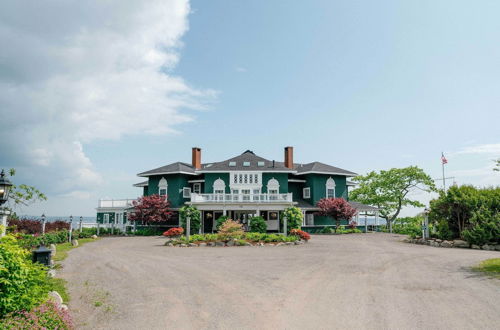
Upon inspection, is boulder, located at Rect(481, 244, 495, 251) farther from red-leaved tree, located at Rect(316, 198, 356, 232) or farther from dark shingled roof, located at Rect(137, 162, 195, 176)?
dark shingled roof, located at Rect(137, 162, 195, 176)

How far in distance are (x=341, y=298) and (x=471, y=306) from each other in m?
2.95

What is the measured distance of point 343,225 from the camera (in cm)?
3844

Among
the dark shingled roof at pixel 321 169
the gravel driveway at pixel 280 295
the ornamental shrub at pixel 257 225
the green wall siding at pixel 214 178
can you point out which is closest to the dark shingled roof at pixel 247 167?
the green wall siding at pixel 214 178

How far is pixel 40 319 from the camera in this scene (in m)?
5.89

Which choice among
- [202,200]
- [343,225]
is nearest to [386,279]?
[202,200]

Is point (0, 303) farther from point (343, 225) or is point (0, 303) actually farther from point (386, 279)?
Result: point (343, 225)

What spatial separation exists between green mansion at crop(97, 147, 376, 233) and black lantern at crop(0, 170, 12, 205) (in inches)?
1048

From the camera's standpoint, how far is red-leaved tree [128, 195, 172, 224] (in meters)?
33.5

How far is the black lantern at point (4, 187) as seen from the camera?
8492 millimetres

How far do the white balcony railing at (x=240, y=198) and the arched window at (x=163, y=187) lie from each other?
20.2ft

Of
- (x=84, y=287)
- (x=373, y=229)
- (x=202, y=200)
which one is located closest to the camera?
(x=84, y=287)

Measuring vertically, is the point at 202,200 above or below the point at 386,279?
above

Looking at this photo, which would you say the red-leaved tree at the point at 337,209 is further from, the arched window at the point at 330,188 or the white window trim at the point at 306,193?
the white window trim at the point at 306,193

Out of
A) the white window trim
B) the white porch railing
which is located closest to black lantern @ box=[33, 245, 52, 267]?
the white porch railing
